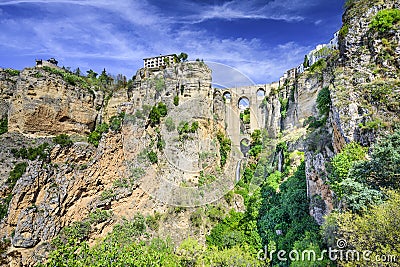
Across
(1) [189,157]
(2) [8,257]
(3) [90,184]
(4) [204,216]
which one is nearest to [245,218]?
(4) [204,216]

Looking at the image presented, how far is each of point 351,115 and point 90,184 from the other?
19711mm

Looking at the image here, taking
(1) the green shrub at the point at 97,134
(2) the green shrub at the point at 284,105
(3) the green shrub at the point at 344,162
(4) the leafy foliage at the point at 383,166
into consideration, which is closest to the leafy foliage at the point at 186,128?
(1) the green shrub at the point at 97,134

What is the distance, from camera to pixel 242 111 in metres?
38.0

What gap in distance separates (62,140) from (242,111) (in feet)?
77.5

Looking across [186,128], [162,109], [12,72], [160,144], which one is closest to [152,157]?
[160,144]

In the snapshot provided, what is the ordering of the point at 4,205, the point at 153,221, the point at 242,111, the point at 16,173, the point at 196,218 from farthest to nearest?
1. the point at 242,111
2. the point at 196,218
3. the point at 153,221
4. the point at 16,173
5. the point at 4,205

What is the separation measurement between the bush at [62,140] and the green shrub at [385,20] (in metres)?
23.2

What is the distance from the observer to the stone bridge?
33.3 m

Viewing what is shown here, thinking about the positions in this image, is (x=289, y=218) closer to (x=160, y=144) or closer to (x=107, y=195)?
(x=160, y=144)

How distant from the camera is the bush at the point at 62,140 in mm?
22406

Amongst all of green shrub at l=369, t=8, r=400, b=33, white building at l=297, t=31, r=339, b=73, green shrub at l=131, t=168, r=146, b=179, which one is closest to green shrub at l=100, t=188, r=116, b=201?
green shrub at l=131, t=168, r=146, b=179

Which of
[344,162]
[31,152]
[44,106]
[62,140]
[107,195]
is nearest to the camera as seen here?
[344,162]

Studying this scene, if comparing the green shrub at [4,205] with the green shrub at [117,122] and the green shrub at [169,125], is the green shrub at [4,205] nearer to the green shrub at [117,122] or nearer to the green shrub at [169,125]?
the green shrub at [117,122]

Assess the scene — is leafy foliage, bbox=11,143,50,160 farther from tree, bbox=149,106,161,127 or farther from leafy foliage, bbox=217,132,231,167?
leafy foliage, bbox=217,132,231,167
